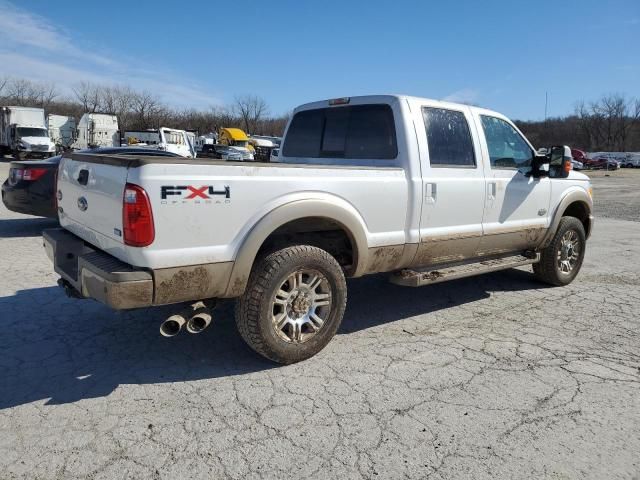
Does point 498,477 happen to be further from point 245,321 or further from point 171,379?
point 171,379

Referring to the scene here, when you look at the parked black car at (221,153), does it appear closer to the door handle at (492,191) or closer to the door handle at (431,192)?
the door handle at (492,191)

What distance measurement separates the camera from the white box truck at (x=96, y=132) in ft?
109

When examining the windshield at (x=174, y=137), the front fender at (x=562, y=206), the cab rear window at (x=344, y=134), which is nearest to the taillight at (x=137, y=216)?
the cab rear window at (x=344, y=134)

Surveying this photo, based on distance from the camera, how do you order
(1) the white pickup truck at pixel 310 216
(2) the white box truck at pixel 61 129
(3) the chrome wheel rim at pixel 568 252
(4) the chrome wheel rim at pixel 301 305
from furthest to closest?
(2) the white box truck at pixel 61 129
(3) the chrome wheel rim at pixel 568 252
(4) the chrome wheel rim at pixel 301 305
(1) the white pickup truck at pixel 310 216

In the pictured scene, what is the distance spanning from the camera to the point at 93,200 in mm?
3393

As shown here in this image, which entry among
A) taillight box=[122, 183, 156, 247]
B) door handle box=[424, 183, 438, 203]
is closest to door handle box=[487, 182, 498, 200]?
door handle box=[424, 183, 438, 203]

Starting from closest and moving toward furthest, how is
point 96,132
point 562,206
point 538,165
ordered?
point 538,165, point 562,206, point 96,132

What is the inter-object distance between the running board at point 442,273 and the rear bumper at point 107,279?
7.38ft

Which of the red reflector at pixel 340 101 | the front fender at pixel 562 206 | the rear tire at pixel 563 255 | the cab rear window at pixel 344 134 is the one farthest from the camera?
the rear tire at pixel 563 255

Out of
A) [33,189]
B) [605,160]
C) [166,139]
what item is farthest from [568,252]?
[605,160]

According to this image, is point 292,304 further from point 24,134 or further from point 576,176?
point 24,134

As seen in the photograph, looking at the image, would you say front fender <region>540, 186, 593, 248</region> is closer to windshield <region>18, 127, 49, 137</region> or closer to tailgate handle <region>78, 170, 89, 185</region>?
tailgate handle <region>78, 170, 89, 185</region>

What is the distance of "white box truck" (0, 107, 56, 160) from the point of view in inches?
1198

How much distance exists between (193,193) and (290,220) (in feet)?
2.42
